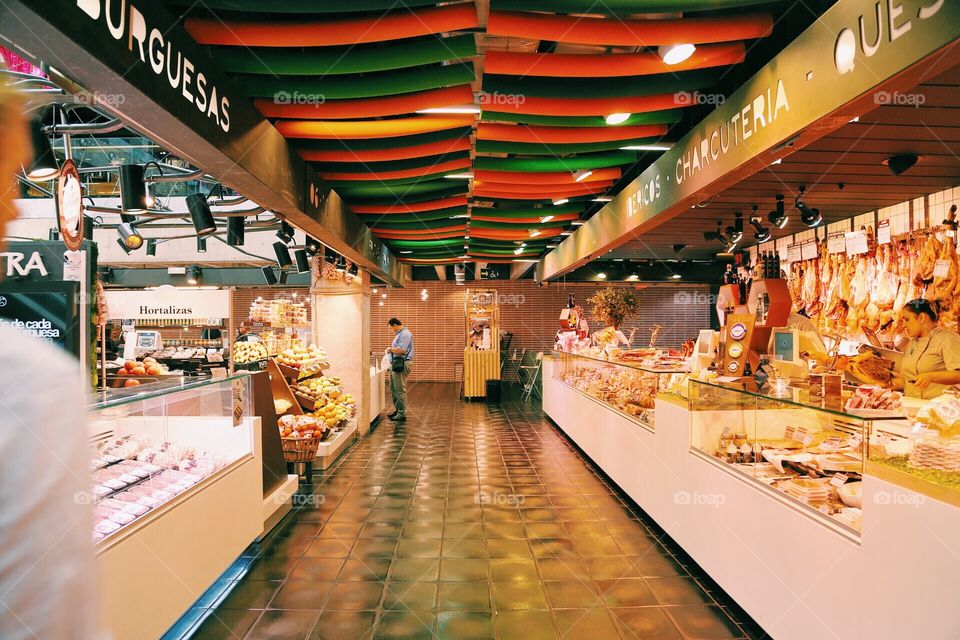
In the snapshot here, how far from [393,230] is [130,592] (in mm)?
6449

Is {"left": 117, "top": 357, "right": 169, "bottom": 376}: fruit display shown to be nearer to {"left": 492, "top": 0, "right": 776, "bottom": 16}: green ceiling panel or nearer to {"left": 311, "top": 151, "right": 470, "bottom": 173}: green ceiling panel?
{"left": 311, "top": 151, "right": 470, "bottom": 173}: green ceiling panel

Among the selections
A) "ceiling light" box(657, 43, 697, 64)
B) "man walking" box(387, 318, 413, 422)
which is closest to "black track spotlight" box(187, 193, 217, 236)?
"ceiling light" box(657, 43, 697, 64)

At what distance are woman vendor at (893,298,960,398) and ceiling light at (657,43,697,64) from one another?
3.37 meters

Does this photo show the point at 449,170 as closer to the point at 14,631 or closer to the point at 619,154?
the point at 619,154

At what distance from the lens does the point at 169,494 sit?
9.78ft

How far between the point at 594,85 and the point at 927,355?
12.2 ft

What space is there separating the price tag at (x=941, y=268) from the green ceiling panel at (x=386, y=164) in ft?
14.1

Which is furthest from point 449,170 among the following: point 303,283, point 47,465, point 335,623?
point 303,283

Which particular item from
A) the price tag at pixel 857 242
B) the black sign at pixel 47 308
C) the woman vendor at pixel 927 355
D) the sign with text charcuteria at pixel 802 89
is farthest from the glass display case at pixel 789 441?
the black sign at pixel 47 308

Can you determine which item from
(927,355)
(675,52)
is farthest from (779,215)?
(675,52)

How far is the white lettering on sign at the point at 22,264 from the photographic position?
12.0ft

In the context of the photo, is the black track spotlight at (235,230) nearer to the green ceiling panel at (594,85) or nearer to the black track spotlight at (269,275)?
the green ceiling panel at (594,85)

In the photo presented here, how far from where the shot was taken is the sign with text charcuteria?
6.52ft

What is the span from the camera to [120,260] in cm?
1291
